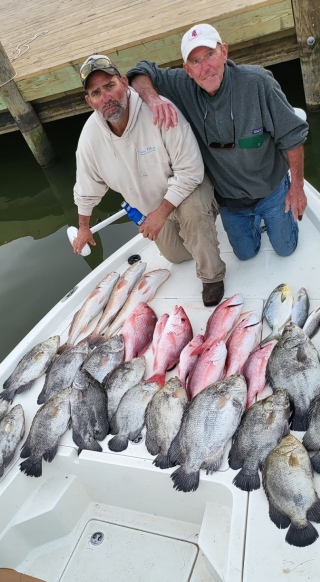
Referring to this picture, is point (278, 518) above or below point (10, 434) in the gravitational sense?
below

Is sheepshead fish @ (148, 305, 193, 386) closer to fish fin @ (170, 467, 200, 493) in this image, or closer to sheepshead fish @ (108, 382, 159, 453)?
sheepshead fish @ (108, 382, 159, 453)

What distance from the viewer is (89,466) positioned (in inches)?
95.3

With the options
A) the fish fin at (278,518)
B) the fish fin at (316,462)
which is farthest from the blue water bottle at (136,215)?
the fish fin at (278,518)

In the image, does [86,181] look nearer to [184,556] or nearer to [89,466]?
[89,466]

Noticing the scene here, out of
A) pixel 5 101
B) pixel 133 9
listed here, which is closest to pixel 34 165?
pixel 5 101

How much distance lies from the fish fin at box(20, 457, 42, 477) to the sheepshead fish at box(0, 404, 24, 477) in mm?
151

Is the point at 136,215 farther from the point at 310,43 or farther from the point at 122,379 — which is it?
the point at 310,43

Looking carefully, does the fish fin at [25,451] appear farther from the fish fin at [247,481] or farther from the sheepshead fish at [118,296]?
the fish fin at [247,481]

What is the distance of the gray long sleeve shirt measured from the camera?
273cm

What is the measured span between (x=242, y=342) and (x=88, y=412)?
1.03m

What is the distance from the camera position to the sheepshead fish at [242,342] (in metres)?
2.61

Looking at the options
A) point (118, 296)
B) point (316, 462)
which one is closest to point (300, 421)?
point (316, 462)

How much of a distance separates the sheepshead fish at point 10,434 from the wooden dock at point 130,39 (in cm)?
519

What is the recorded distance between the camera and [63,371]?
117 inches
